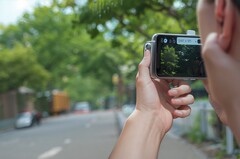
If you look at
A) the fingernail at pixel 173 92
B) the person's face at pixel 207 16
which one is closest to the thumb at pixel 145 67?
the fingernail at pixel 173 92

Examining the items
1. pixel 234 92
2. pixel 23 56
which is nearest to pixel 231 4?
pixel 234 92

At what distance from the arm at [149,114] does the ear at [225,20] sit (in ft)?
2.59

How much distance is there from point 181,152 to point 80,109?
Result: 55.3 metres

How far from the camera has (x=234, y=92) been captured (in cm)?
107

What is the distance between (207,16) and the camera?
1.12 metres

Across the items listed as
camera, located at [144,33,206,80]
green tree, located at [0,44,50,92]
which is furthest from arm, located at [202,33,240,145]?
green tree, located at [0,44,50,92]

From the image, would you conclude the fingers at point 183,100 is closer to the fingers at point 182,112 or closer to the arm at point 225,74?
the fingers at point 182,112

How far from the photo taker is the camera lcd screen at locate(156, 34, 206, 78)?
172 cm

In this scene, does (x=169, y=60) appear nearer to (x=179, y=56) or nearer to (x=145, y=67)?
(x=179, y=56)

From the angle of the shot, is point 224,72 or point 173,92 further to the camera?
point 173,92

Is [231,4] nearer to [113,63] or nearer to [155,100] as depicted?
[155,100]

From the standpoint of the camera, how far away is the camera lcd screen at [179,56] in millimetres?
1719

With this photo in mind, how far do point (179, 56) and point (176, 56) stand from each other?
0.04 feet

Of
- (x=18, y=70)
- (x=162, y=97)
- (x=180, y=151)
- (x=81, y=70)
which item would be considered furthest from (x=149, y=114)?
(x=81, y=70)
